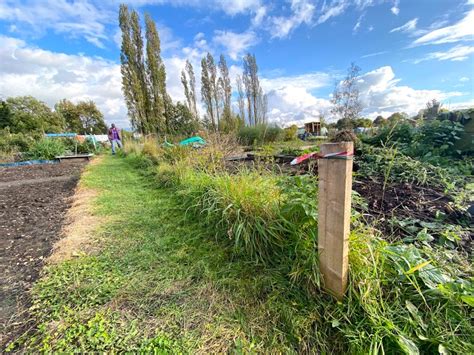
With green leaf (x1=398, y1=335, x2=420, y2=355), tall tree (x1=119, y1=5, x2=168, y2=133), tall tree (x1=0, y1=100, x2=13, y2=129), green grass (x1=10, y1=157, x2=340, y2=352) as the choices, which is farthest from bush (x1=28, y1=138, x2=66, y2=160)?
tall tree (x1=0, y1=100, x2=13, y2=129)

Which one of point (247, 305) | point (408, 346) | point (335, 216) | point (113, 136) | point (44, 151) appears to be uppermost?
point (113, 136)

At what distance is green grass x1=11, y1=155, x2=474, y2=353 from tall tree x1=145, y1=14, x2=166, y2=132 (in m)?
16.5

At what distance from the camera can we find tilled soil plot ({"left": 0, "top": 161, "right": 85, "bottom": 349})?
46.6 inches

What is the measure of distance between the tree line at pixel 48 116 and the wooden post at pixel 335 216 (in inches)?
1217

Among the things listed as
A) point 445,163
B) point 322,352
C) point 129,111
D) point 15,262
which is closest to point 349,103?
point 445,163

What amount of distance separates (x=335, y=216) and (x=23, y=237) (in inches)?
118

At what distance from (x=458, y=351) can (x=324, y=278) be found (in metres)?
0.52

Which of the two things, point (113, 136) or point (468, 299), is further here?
point (113, 136)

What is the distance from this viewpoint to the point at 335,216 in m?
0.97

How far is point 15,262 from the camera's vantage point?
1646 millimetres

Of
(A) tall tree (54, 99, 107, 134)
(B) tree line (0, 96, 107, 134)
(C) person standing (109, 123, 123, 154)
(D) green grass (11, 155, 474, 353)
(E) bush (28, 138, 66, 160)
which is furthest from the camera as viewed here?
(A) tall tree (54, 99, 107, 134)

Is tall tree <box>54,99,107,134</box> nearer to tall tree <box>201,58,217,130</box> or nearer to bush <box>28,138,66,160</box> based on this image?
tall tree <box>201,58,217,130</box>

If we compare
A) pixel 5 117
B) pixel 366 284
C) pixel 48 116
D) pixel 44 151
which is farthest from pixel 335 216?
pixel 48 116

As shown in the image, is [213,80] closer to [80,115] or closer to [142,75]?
[142,75]
